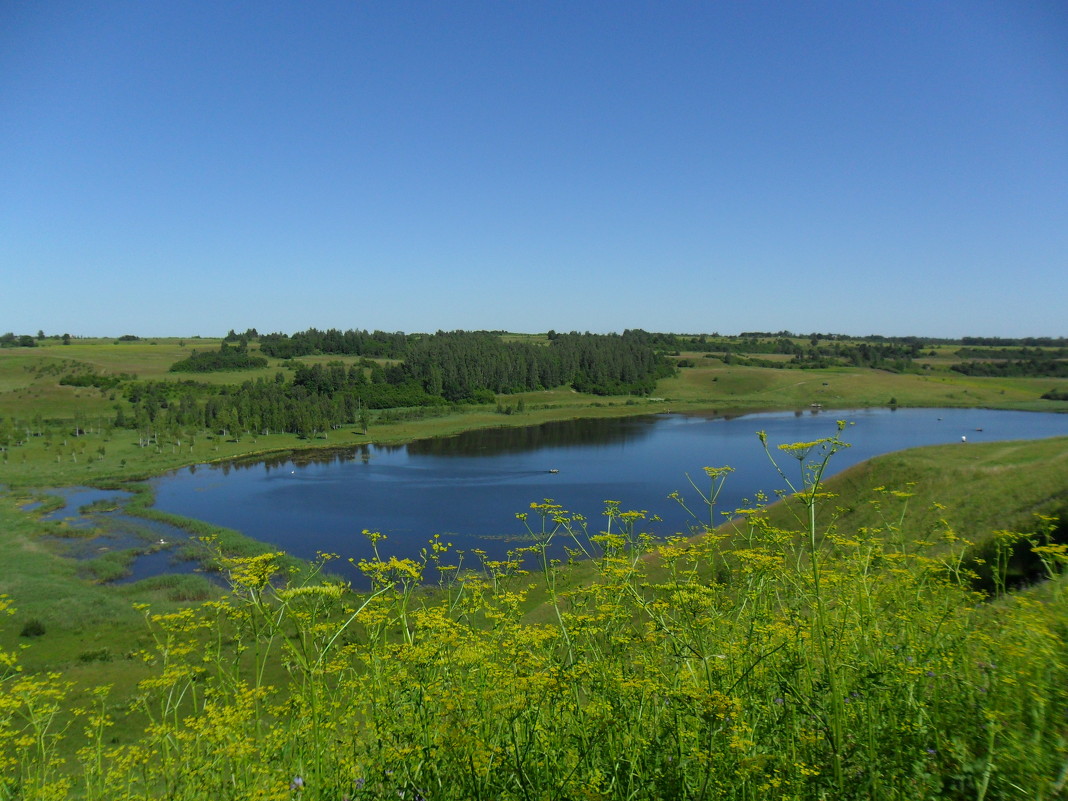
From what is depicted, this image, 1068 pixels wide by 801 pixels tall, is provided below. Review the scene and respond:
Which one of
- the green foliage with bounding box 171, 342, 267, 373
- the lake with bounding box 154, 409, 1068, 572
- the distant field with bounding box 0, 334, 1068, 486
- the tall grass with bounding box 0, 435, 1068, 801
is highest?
the green foliage with bounding box 171, 342, 267, 373

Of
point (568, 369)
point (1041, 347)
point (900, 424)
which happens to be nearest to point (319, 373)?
point (568, 369)

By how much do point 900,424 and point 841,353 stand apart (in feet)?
207

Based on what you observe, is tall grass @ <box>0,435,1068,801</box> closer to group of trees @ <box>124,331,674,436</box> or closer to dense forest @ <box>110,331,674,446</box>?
dense forest @ <box>110,331,674,446</box>

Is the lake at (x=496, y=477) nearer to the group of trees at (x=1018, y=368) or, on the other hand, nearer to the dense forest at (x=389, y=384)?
the dense forest at (x=389, y=384)

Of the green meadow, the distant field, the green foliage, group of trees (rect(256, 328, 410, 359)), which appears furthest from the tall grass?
group of trees (rect(256, 328, 410, 359))

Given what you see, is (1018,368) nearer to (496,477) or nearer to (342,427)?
(496,477)

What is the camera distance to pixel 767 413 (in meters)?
79.9

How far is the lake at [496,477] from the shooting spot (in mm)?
30531

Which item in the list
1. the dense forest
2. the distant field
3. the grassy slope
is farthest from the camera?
the dense forest

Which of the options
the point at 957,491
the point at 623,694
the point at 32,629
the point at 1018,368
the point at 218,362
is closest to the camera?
the point at 623,694

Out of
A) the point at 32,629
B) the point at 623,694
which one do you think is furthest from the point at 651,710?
the point at 32,629

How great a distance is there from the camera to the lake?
30.5 meters

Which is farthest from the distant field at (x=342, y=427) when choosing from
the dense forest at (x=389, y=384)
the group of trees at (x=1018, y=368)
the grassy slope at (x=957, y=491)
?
the grassy slope at (x=957, y=491)

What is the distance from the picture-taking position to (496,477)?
43.6m
